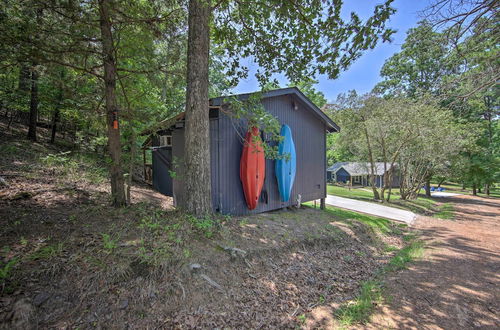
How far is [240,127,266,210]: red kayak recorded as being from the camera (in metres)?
5.83

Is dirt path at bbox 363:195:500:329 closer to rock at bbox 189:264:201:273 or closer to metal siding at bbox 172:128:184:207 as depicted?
rock at bbox 189:264:201:273

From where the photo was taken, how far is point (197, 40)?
4.27 meters

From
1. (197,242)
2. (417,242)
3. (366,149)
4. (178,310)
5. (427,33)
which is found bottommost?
(417,242)

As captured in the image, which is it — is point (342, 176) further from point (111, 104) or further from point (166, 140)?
point (111, 104)

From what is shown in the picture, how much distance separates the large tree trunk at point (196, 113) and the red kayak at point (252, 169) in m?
1.62

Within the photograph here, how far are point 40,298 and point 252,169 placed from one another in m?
4.54

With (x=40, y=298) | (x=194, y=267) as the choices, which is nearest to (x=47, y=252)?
(x=40, y=298)

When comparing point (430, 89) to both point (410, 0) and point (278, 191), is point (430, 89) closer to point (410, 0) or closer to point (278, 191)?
point (410, 0)

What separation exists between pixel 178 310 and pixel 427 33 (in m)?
7.28

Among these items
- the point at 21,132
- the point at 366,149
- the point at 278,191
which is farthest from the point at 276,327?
the point at 366,149

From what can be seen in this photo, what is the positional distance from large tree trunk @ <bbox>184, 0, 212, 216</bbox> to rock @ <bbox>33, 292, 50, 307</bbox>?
2.29 m

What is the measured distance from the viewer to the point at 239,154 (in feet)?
20.2

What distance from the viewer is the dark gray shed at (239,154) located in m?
5.74

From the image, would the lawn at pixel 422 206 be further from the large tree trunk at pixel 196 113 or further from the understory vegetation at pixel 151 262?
the large tree trunk at pixel 196 113
